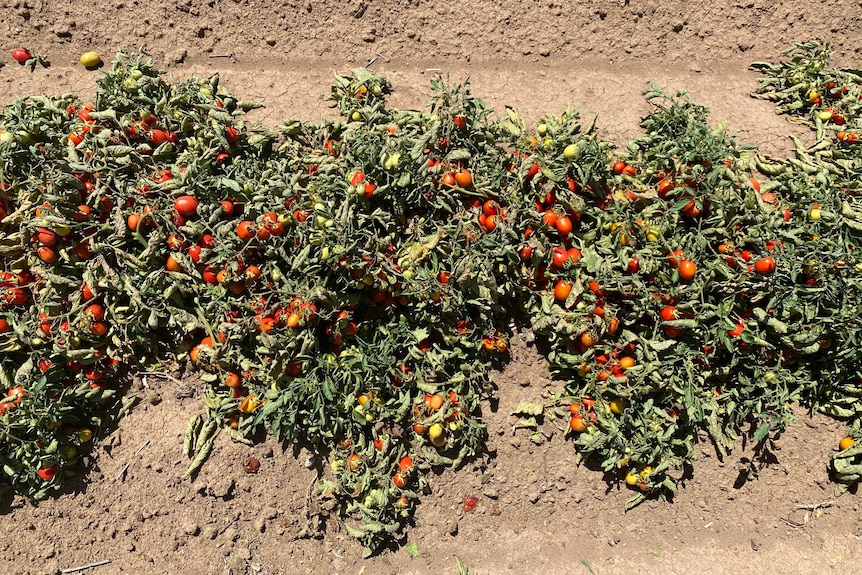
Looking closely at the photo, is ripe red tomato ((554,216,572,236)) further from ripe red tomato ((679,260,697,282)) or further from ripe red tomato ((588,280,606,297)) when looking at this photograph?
ripe red tomato ((679,260,697,282))

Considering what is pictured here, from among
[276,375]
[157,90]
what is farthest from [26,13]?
[276,375]

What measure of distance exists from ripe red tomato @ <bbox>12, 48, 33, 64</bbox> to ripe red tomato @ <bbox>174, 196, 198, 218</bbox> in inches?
74.9

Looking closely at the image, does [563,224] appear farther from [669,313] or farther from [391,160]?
[391,160]

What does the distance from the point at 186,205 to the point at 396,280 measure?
137 centimetres

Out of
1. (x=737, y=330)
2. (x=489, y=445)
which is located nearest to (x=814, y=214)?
(x=737, y=330)

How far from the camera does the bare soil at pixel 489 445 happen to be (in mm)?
3959

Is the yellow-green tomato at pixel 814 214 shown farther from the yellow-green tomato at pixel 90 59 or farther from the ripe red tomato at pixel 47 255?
the yellow-green tomato at pixel 90 59

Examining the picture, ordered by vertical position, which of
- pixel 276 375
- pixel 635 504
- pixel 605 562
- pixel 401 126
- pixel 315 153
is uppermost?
pixel 401 126

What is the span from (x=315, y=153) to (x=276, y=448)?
2.08m

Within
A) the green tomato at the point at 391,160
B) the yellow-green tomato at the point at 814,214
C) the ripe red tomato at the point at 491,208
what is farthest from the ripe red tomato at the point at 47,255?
the yellow-green tomato at the point at 814,214

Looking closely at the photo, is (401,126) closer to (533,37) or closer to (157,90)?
(533,37)

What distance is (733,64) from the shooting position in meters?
4.43

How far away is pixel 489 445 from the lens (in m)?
4.01

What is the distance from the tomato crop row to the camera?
3.52m
